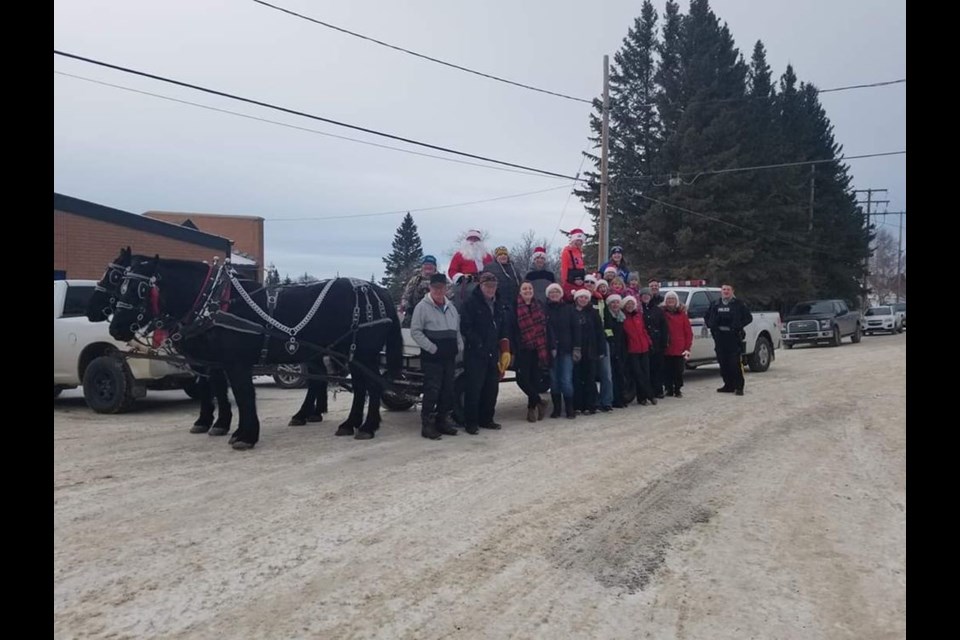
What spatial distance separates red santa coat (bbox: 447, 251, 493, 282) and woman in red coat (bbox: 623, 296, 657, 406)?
235 cm

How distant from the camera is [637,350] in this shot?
10609 millimetres

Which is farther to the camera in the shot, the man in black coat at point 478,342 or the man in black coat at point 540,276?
the man in black coat at point 540,276

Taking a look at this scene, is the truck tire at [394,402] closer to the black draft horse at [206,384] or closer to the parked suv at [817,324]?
the black draft horse at [206,384]

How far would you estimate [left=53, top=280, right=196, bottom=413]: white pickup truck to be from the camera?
31.2 feet

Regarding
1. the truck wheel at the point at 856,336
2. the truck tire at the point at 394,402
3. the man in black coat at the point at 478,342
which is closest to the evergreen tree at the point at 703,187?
the truck wheel at the point at 856,336

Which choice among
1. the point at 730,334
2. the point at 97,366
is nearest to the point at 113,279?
the point at 97,366

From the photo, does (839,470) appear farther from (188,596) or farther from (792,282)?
(792,282)

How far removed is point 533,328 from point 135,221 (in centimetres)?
1660

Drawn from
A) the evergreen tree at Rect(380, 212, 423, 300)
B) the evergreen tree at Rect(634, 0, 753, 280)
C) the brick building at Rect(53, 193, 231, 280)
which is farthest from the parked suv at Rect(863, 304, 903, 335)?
the evergreen tree at Rect(380, 212, 423, 300)

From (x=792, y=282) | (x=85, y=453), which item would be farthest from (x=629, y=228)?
(x=85, y=453)

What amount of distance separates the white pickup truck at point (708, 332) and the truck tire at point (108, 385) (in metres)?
10.5

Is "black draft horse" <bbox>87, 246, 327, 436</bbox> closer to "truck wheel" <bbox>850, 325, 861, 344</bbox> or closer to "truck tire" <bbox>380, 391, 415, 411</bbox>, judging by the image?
"truck tire" <bbox>380, 391, 415, 411</bbox>

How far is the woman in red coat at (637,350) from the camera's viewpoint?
10.5 m

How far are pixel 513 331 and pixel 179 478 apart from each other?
180 inches
